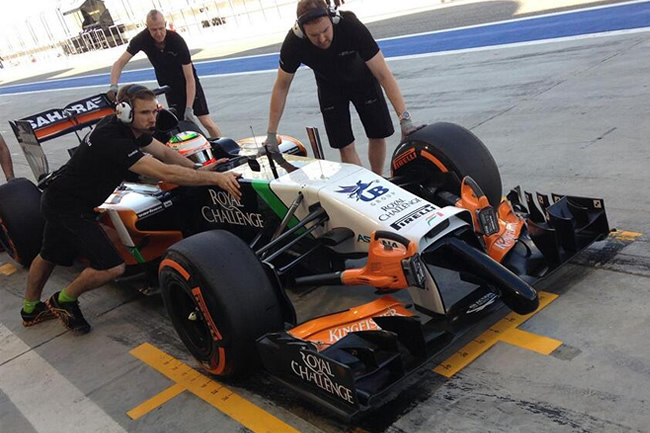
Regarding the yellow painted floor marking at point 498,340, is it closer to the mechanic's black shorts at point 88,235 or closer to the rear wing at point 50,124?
the mechanic's black shorts at point 88,235

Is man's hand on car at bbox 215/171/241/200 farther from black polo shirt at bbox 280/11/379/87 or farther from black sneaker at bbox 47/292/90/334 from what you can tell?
black sneaker at bbox 47/292/90/334

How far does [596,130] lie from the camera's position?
6406 millimetres

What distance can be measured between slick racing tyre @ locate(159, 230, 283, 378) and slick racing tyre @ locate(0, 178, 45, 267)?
9.21 feet

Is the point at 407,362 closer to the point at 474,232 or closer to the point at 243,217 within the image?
the point at 474,232

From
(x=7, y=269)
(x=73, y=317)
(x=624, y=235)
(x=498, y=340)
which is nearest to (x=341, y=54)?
(x=624, y=235)

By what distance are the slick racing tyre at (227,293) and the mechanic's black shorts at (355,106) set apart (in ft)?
7.29

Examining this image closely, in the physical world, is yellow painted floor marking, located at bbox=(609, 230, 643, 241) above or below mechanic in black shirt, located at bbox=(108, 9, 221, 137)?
below

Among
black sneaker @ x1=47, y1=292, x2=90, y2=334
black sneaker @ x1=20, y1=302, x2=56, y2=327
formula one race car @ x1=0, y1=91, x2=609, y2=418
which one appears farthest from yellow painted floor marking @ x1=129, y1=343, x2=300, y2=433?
black sneaker @ x1=20, y1=302, x2=56, y2=327

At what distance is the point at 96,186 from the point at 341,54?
2.05m

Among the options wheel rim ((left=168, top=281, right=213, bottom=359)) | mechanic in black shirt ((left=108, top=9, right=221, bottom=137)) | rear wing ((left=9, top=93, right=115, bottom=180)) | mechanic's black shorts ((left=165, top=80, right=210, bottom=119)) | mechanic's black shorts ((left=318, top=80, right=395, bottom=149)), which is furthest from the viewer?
mechanic's black shorts ((left=165, top=80, right=210, bottom=119))

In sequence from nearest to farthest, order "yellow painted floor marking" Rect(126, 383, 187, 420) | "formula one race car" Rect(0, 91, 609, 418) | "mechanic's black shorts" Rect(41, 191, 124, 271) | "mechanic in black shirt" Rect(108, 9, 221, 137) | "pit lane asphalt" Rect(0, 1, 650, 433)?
"pit lane asphalt" Rect(0, 1, 650, 433) → "formula one race car" Rect(0, 91, 609, 418) → "yellow painted floor marking" Rect(126, 383, 187, 420) → "mechanic's black shorts" Rect(41, 191, 124, 271) → "mechanic in black shirt" Rect(108, 9, 221, 137)

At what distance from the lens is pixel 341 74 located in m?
5.30

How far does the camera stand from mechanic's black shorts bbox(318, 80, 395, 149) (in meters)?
5.52

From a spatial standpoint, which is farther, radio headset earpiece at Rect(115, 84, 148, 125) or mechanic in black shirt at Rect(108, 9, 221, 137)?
mechanic in black shirt at Rect(108, 9, 221, 137)
